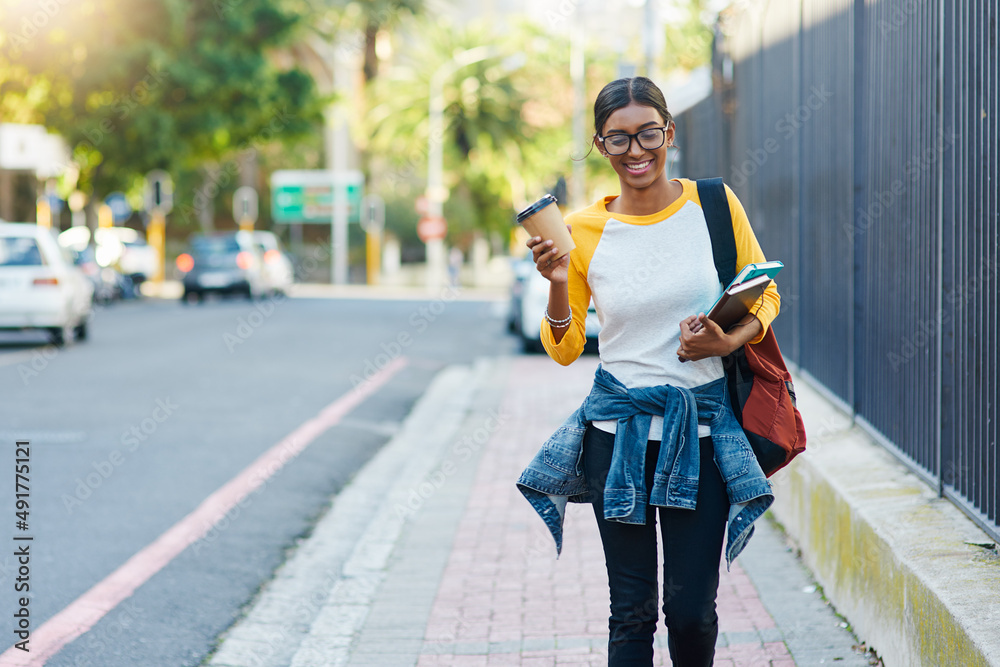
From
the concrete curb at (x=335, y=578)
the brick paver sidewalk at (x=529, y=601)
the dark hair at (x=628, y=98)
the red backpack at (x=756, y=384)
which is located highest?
the dark hair at (x=628, y=98)

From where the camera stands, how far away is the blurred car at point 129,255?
36.8 meters

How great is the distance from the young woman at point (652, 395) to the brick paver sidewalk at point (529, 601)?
1.15m

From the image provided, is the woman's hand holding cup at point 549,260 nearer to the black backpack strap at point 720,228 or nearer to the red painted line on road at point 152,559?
the black backpack strap at point 720,228

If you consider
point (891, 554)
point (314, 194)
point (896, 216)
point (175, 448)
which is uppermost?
point (314, 194)

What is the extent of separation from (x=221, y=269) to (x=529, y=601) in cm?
2690

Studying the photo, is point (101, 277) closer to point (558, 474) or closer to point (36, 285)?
point (36, 285)

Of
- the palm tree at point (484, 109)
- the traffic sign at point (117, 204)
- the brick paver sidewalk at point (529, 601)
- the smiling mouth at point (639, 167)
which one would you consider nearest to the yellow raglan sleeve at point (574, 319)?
the smiling mouth at point (639, 167)

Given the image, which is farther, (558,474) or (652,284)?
(558,474)

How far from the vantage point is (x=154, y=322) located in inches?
862

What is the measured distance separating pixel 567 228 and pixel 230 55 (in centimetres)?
2927

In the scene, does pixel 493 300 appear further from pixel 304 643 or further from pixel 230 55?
pixel 304 643

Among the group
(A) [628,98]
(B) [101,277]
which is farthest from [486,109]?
(A) [628,98]

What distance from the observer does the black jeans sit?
10.0 ft

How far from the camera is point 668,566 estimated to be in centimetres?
312
